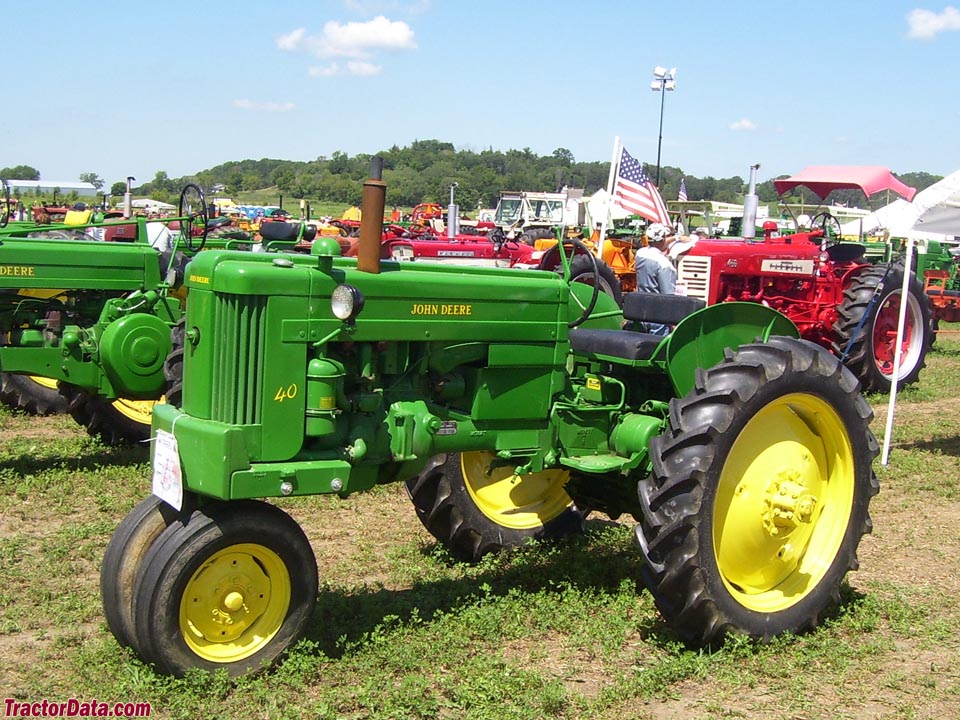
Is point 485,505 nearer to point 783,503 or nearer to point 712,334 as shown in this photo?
point 712,334

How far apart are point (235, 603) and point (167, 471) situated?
0.55m

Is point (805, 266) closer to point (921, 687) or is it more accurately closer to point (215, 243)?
point (215, 243)

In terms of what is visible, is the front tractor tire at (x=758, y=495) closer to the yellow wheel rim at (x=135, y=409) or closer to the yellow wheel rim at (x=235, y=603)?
the yellow wheel rim at (x=235, y=603)

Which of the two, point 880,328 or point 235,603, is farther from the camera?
point 880,328

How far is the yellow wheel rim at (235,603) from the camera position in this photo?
3.77 metres

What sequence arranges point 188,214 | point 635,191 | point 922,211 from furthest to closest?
point 635,191 → point 922,211 → point 188,214

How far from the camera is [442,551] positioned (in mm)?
5516

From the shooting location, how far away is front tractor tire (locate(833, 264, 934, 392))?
1114 centimetres

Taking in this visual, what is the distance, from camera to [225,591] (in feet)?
12.5

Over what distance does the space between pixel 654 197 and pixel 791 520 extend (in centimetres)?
851

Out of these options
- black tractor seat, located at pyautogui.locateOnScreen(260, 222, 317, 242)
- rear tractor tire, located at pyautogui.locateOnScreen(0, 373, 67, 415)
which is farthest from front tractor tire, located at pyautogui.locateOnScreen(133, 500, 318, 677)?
rear tractor tire, located at pyautogui.locateOnScreen(0, 373, 67, 415)

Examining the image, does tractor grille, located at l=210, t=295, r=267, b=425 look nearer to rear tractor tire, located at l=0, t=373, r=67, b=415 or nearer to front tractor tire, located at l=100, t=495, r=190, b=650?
front tractor tire, located at l=100, t=495, r=190, b=650

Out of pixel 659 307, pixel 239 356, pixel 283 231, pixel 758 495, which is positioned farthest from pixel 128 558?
pixel 283 231

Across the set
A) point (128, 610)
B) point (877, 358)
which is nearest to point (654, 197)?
point (877, 358)
